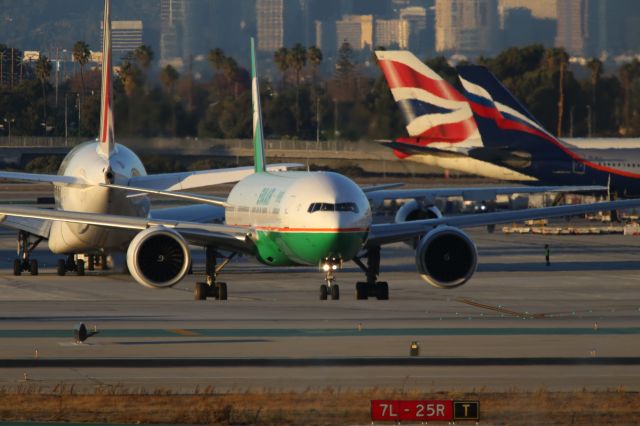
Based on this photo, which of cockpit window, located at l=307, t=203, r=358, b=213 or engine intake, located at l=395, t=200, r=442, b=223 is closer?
cockpit window, located at l=307, t=203, r=358, b=213

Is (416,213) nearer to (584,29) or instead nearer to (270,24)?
(270,24)

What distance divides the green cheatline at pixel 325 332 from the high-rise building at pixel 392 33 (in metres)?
83.6

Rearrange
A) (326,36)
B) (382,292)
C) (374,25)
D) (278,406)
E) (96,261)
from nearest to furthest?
(278,406) → (382,292) → (96,261) → (326,36) → (374,25)

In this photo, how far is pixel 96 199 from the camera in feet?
152

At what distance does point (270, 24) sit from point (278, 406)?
73998mm

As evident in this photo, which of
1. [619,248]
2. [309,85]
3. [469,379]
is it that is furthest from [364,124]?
[469,379]

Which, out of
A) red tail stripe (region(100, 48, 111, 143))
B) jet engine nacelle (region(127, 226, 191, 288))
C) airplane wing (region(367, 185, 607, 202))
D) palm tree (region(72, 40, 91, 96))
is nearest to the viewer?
jet engine nacelle (region(127, 226, 191, 288))

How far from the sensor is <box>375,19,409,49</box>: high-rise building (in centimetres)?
11481

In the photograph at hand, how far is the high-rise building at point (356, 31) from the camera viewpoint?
105938 mm

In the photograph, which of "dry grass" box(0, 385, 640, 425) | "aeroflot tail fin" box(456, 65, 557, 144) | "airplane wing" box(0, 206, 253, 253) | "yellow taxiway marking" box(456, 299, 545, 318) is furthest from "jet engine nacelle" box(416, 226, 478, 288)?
"aeroflot tail fin" box(456, 65, 557, 144)

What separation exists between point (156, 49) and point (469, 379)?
5514 cm

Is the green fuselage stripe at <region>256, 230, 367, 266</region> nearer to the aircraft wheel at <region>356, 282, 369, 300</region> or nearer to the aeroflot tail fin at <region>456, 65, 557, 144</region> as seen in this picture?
the aircraft wheel at <region>356, 282, 369, 300</region>

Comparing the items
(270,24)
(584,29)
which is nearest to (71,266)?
(270,24)

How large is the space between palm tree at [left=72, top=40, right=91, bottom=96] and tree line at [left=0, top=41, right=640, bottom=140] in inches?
8.2
